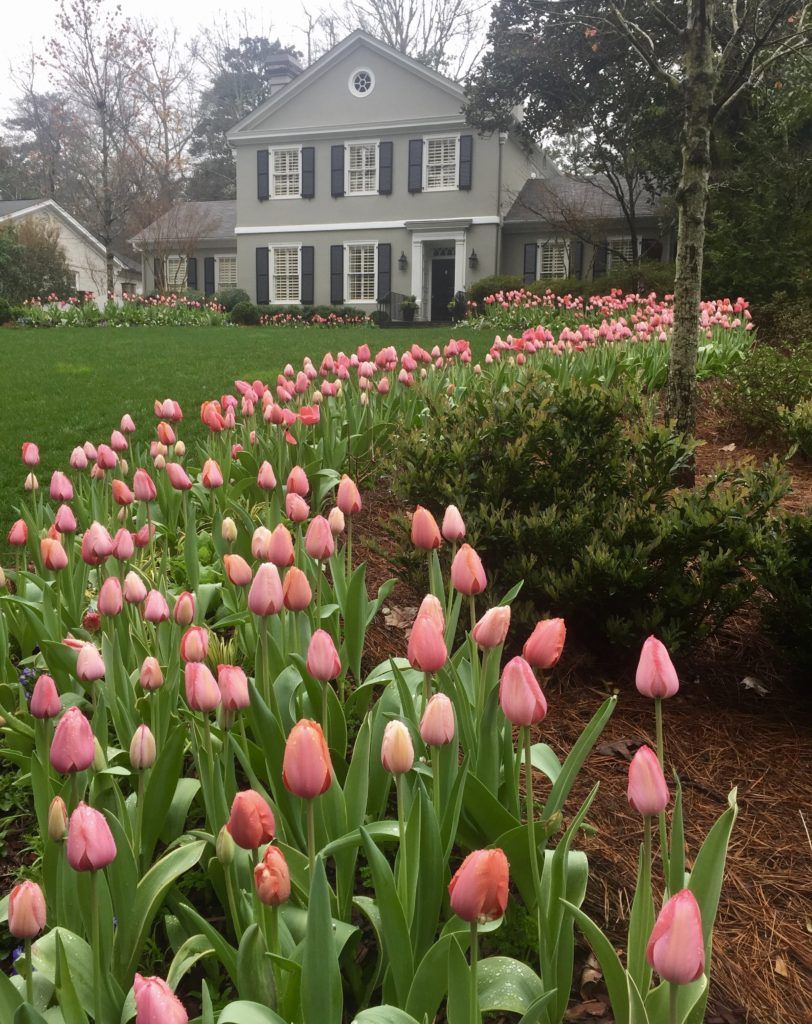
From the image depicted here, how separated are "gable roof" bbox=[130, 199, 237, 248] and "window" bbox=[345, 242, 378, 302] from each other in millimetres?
6867

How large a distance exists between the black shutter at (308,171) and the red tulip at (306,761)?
3197 cm

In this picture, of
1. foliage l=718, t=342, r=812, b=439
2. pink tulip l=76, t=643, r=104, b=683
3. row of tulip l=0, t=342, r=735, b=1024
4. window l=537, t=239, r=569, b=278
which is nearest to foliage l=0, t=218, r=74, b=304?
window l=537, t=239, r=569, b=278

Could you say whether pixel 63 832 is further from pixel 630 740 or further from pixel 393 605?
pixel 393 605

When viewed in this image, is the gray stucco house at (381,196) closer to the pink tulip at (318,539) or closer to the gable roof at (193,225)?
the gable roof at (193,225)

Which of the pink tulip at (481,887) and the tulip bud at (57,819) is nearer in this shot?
the pink tulip at (481,887)

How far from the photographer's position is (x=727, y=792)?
7.77 ft

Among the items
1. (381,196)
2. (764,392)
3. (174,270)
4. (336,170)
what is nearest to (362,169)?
(336,170)

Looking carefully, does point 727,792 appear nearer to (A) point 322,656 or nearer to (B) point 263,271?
(A) point 322,656

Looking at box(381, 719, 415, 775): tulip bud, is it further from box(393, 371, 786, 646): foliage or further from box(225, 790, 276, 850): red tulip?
box(393, 371, 786, 646): foliage

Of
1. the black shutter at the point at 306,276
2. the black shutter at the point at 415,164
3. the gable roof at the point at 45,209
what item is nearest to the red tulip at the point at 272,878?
the black shutter at the point at 415,164

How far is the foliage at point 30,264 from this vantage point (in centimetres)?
2792

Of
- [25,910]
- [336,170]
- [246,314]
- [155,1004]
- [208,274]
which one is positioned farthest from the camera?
[208,274]

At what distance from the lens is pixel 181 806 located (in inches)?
77.4

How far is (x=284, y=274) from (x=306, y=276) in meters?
1.07
